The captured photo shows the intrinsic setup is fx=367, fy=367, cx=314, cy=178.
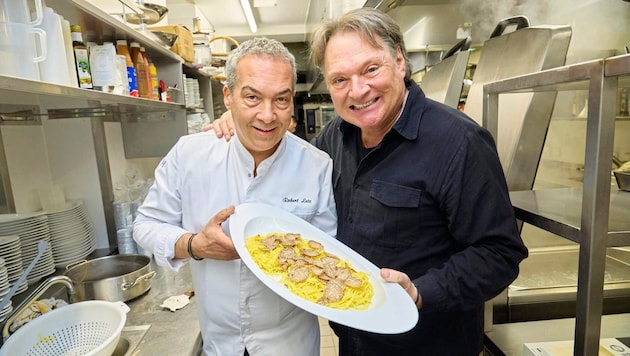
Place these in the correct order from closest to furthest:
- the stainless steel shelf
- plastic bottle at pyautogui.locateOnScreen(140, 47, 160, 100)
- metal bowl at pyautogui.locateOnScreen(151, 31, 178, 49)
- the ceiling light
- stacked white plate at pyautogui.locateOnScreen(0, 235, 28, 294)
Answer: the stainless steel shelf → stacked white plate at pyautogui.locateOnScreen(0, 235, 28, 294) → plastic bottle at pyautogui.locateOnScreen(140, 47, 160, 100) → metal bowl at pyautogui.locateOnScreen(151, 31, 178, 49) → the ceiling light

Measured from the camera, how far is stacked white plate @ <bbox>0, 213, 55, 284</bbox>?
1715mm

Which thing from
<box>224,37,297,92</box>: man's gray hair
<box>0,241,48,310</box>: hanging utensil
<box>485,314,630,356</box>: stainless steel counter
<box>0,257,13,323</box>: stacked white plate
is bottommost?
<box>485,314,630,356</box>: stainless steel counter

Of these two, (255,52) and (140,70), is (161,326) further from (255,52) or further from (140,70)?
(140,70)

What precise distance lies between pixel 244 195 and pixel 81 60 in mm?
880

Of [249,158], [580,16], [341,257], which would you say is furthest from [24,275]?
[580,16]

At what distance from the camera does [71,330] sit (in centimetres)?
139

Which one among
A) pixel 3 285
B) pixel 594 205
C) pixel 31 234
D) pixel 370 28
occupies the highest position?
pixel 370 28

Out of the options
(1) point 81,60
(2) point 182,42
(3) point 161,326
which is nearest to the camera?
(1) point 81,60

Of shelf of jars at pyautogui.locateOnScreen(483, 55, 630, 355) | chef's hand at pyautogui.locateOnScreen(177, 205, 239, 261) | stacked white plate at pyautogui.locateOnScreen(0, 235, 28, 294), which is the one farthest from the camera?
stacked white plate at pyautogui.locateOnScreen(0, 235, 28, 294)

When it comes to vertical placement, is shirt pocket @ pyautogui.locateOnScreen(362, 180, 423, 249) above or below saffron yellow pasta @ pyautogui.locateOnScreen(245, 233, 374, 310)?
above

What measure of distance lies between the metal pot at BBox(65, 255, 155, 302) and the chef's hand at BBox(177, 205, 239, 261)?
78 cm

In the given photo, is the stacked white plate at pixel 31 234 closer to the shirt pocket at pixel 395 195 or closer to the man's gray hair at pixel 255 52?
the man's gray hair at pixel 255 52

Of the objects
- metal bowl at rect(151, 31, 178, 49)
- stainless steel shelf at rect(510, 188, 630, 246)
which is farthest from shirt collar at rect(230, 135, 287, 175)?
metal bowl at rect(151, 31, 178, 49)

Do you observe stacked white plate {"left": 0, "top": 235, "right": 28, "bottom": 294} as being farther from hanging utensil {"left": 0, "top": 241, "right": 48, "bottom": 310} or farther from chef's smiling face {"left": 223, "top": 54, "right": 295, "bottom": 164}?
chef's smiling face {"left": 223, "top": 54, "right": 295, "bottom": 164}
